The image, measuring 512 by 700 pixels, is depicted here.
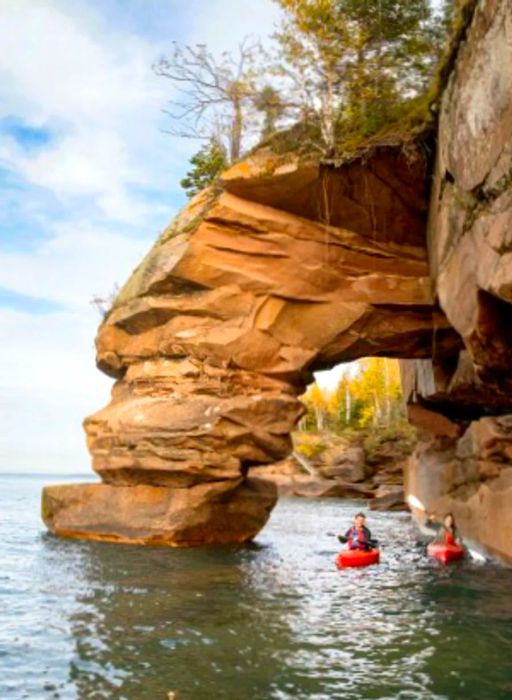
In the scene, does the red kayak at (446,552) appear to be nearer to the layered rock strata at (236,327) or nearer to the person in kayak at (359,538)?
the person in kayak at (359,538)

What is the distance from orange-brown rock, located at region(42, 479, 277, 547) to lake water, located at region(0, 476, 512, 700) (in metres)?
0.99

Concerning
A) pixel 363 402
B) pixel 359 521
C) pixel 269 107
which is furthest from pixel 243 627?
pixel 363 402

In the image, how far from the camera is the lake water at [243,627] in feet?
24.1

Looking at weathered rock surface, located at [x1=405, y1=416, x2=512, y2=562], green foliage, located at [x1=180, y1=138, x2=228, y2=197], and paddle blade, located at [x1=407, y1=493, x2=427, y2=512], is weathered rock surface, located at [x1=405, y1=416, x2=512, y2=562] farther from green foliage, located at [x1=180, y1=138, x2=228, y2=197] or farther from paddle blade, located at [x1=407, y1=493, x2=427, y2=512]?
green foliage, located at [x1=180, y1=138, x2=228, y2=197]

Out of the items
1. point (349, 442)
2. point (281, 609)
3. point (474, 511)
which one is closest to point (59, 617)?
point (281, 609)

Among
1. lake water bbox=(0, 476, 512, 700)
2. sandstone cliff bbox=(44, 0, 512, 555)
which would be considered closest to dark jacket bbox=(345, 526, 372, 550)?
lake water bbox=(0, 476, 512, 700)

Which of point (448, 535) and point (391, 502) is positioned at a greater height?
point (448, 535)

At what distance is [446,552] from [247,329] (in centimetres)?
750

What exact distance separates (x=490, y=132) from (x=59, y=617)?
9358 mm

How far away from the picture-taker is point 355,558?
1616 cm

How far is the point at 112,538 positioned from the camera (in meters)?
18.4

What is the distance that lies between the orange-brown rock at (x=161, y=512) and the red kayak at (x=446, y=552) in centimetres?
457

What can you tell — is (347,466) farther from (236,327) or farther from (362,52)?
(362,52)

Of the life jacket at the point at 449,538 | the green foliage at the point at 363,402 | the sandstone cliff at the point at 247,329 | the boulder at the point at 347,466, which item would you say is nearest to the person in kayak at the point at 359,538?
the life jacket at the point at 449,538
